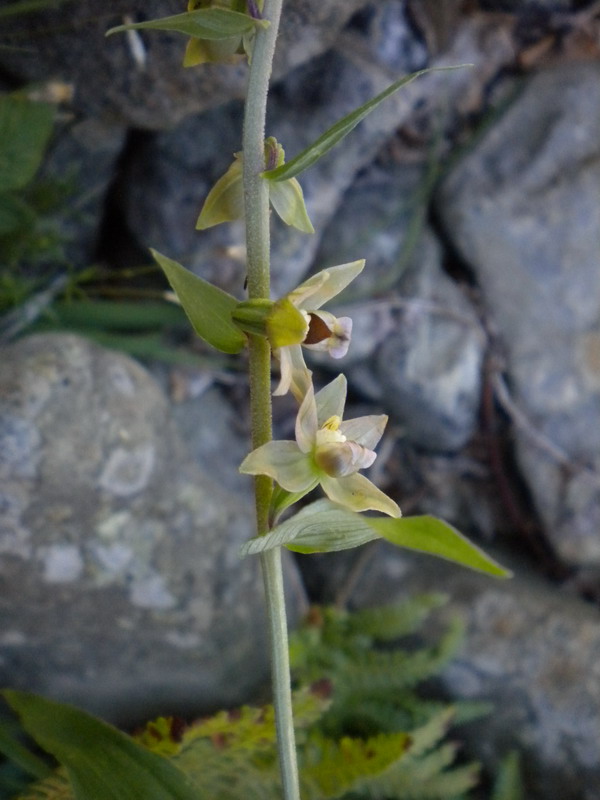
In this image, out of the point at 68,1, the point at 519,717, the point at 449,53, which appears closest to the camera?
the point at 68,1

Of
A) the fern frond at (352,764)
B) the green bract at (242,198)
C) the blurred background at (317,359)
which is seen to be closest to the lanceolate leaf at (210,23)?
the green bract at (242,198)

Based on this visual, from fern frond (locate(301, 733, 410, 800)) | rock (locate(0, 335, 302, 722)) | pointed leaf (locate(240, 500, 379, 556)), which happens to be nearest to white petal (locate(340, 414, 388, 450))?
pointed leaf (locate(240, 500, 379, 556))

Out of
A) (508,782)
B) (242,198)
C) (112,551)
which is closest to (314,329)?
(242,198)

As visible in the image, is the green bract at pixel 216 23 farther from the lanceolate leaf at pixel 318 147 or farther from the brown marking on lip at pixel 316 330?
the brown marking on lip at pixel 316 330

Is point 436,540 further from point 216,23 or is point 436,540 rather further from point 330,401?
point 216,23

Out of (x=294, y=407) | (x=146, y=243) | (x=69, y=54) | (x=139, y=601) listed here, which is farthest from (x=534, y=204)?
(x=139, y=601)

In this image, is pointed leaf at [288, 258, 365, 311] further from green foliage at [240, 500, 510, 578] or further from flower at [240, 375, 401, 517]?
green foliage at [240, 500, 510, 578]

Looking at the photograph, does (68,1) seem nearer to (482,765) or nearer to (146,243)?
(146,243)
